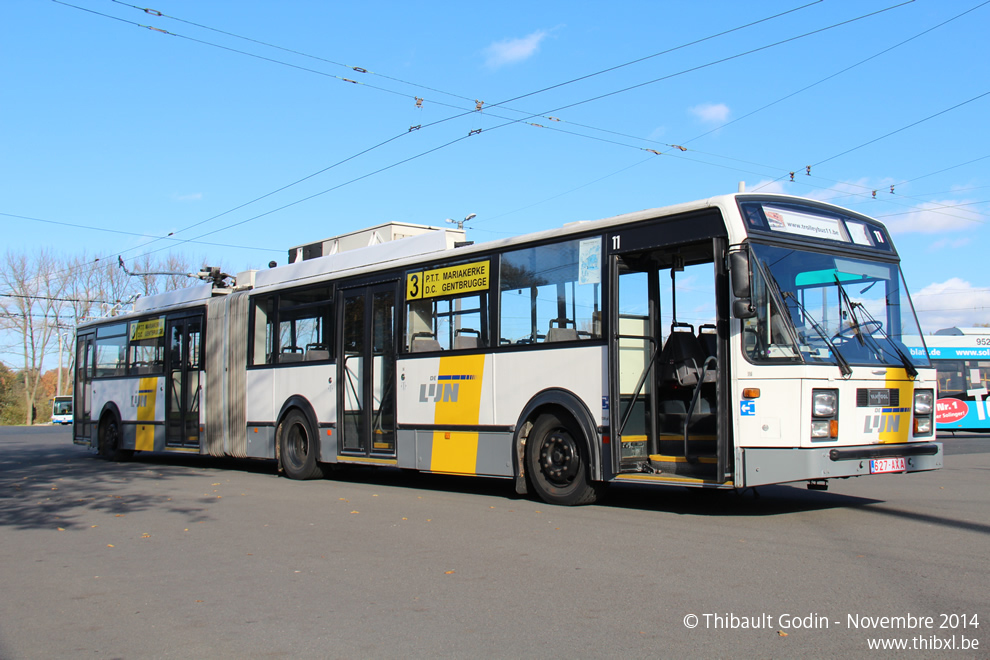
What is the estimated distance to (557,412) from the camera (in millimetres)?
10117

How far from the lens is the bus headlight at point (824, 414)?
8.06 meters

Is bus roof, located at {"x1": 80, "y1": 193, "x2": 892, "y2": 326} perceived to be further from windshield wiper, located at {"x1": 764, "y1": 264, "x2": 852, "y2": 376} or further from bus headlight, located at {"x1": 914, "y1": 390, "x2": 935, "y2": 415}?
bus headlight, located at {"x1": 914, "y1": 390, "x2": 935, "y2": 415}

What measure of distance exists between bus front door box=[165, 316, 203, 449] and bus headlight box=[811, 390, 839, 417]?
12221mm

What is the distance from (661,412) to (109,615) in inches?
239

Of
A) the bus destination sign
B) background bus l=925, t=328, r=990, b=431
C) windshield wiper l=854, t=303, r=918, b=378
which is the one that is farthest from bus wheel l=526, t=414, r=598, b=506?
background bus l=925, t=328, r=990, b=431

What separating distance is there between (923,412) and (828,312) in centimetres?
158

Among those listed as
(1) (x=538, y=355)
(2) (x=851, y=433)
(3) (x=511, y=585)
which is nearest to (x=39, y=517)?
(1) (x=538, y=355)

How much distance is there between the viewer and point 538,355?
33.8ft

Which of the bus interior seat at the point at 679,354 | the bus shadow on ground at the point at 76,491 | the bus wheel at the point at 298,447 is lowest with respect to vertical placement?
the bus shadow on ground at the point at 76,491

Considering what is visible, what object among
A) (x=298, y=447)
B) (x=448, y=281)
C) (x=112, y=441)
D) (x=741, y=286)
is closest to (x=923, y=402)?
(x=741, y=286)

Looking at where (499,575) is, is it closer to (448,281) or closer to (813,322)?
(813,322)

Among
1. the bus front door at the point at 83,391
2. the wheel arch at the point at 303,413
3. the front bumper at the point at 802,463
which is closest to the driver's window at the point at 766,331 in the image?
the front bumper at the point at 802,463

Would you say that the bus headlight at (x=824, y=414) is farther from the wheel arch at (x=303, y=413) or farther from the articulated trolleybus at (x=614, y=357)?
the wheel arch at (x=303, y=413)

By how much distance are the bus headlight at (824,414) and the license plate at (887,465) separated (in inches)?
21.5
